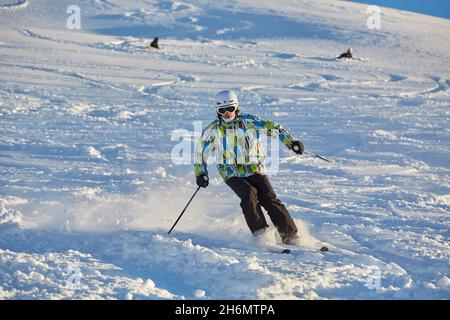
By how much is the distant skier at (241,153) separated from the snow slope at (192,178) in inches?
13.6

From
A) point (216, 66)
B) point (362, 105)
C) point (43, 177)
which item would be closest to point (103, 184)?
point (43, 177)

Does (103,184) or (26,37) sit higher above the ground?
(26,37)

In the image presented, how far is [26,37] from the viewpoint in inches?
976

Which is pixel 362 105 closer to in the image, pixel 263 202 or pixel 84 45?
pixel 263 202

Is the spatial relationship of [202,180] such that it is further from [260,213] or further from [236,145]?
[260,213]

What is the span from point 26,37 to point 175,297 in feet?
A: 73.3

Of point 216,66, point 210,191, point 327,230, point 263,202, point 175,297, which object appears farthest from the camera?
point 216,66

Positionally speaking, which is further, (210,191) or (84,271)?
(210,191)

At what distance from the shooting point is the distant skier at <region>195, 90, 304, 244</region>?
18.8 feet

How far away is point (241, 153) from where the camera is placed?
19.2 feet

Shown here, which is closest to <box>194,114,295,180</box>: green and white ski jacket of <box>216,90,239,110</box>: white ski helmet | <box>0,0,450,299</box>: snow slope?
<box>216,90,239,110</box>: white ski helmet

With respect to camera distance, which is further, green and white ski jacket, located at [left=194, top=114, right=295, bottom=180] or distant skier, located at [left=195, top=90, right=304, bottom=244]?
green and white ski jacket, located at [left=194, top=114, right=295, bottom=180]

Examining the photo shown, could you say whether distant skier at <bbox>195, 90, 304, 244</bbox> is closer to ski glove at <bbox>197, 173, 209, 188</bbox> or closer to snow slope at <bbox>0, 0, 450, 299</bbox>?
ski glove at <bbox>197, 173, 209, 188</bbox>

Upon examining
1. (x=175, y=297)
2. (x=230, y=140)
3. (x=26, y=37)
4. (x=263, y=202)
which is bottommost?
(x=175, y=297)
